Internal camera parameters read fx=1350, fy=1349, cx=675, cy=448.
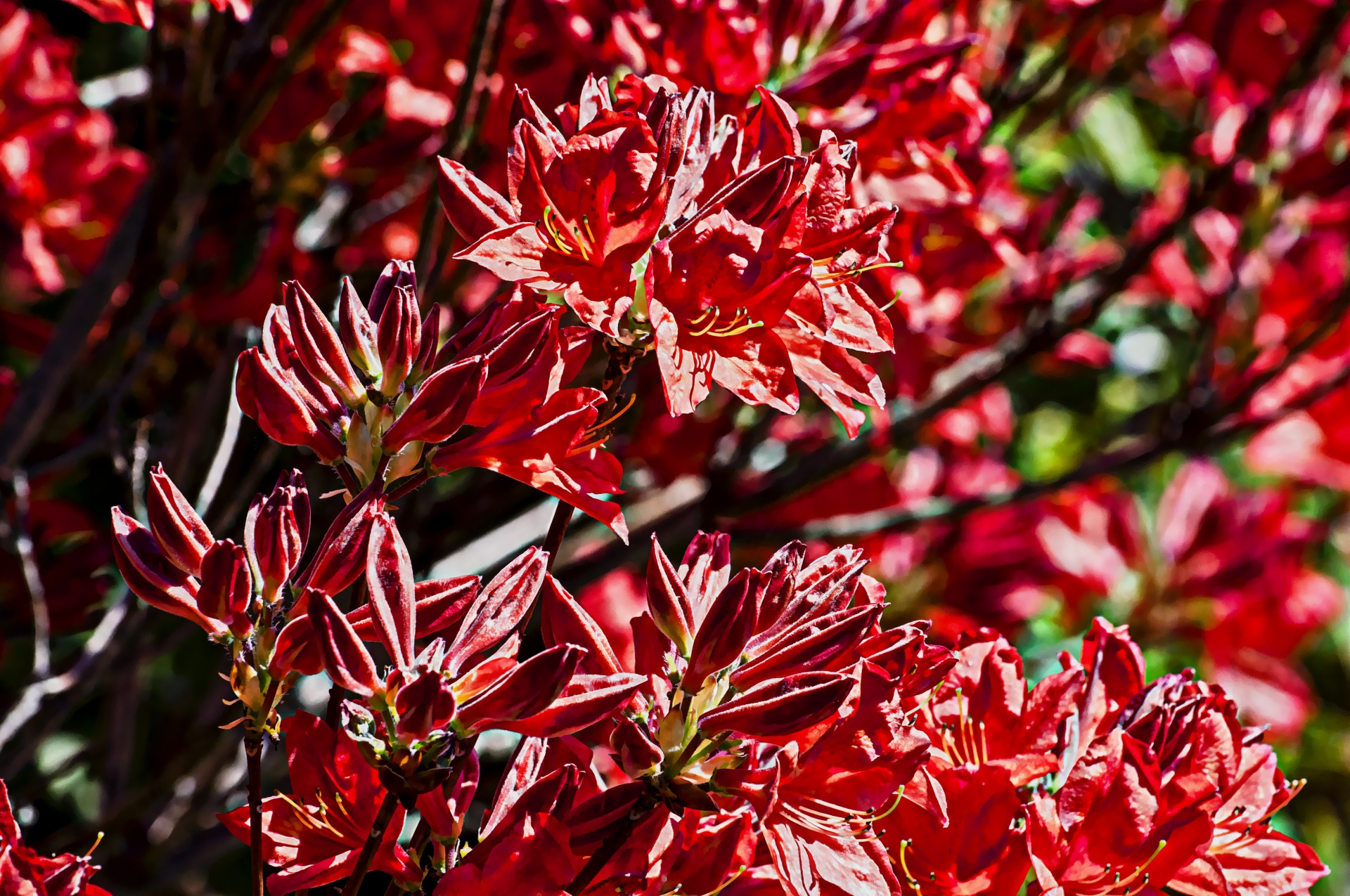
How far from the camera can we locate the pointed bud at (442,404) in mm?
627

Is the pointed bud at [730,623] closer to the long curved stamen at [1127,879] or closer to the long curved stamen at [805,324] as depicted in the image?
the long curved stamen at [805,324]

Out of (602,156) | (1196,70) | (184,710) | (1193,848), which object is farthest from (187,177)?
(1196,70)

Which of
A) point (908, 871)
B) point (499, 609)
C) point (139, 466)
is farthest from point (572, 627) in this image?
point (139, 466)

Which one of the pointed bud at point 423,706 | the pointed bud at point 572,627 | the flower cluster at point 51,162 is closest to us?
the pointed bud at point 423,706

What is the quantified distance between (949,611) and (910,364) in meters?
0.54

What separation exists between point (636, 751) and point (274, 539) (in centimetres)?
19

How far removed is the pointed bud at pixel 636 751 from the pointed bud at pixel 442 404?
16 centimetres

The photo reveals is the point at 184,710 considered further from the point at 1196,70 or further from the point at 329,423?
the point at 1196,70

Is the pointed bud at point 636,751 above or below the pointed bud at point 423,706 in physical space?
below

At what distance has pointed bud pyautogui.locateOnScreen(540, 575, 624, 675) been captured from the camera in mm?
659

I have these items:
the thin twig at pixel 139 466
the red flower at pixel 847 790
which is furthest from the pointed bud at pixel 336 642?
the thin twig at pixel 139 466

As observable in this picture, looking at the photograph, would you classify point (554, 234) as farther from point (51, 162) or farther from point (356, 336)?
point (51, 162)

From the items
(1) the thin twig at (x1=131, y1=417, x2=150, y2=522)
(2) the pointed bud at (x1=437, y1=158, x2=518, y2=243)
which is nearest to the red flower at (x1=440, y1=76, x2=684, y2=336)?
(2) the pointed bud at (x1=437, y1=158, x2=518, y2=243)

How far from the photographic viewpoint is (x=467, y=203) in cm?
71
